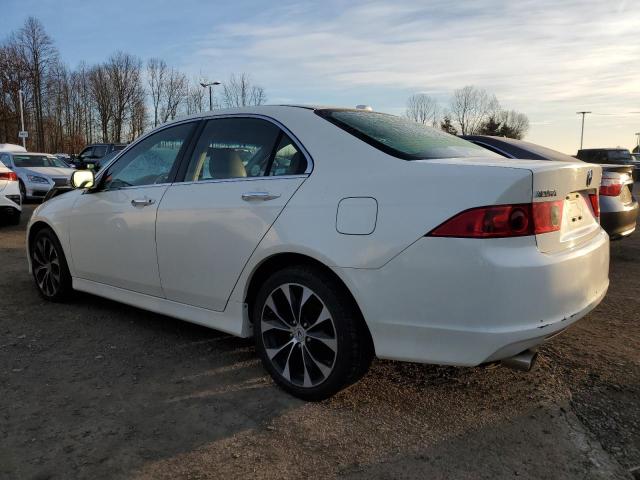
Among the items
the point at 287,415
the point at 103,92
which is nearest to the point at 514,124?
the point at 103,92

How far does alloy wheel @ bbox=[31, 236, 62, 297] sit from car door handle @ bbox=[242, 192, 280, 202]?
248 centimetres

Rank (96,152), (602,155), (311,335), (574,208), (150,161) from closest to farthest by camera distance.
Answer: (574,208) → (311,335) → (150,161) → (96,152) → (602,155)

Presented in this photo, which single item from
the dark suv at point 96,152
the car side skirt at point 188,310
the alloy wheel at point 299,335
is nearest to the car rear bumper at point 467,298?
the alloy wheel at point 299,335

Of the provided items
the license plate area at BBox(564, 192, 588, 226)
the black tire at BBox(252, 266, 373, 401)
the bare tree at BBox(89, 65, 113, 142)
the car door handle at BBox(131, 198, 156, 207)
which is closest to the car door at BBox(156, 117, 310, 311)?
the car door handle at BBox(131, 198, 156, 207)

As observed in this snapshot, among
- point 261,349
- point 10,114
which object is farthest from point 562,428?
point 10,114

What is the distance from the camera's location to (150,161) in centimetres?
403

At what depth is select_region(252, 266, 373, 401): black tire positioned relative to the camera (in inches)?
109

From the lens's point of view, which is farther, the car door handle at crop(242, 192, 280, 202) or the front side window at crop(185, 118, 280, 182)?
the front side window at crop(185, 118, 280, 182)

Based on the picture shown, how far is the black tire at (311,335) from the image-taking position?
2.76 m

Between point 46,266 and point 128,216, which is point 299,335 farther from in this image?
point 46,266

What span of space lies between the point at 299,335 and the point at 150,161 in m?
1.90

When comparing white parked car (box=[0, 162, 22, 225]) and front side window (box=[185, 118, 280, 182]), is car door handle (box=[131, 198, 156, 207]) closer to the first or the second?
front side window (box=[185, 118, 280, 182])

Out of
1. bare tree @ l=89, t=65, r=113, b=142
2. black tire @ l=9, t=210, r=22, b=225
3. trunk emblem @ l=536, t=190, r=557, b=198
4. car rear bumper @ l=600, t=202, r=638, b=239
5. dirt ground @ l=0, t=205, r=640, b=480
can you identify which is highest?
bare tree @ l=89, t=65, r=113, b=142

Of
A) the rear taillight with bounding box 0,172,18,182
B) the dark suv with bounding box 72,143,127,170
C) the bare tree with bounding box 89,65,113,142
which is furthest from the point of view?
the bare tree with bounding box 89,65,113,142
